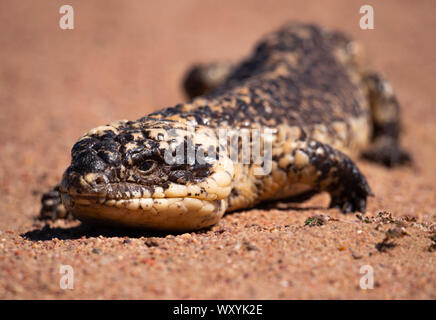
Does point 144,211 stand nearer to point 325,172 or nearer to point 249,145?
point 249,145

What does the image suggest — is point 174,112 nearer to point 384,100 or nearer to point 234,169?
point 234,169

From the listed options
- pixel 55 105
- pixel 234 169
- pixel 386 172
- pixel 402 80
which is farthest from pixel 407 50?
pixel 234 169

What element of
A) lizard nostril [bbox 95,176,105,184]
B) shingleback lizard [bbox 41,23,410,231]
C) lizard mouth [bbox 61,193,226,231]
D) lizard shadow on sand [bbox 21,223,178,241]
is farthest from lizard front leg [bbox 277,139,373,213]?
lizard nostril [bbox 95,176,105,184]

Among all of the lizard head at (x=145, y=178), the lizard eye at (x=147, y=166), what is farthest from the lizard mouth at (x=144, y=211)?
the lizard eye at (x=147, y=166)

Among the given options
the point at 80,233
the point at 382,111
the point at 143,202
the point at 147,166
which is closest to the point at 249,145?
the point at 147,166

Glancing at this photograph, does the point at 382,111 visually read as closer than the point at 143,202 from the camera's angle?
No

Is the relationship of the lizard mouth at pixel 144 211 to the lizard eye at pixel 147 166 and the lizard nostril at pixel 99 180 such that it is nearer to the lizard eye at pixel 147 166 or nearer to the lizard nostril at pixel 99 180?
the lizard nostril at pixel 99 180

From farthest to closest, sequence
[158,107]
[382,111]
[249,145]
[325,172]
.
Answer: [158,107] → [382,111] → [325,172] → [249,145]
